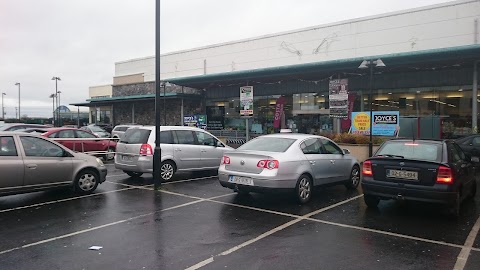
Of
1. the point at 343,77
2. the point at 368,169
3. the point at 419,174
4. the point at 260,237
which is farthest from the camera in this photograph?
the point at 343,77

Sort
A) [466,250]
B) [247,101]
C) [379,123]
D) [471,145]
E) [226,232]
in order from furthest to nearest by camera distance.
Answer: [247,101], [379,123], [471,145], [226,232], [466,250]

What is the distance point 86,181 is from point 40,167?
1181mm

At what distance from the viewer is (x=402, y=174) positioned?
7.01 meters

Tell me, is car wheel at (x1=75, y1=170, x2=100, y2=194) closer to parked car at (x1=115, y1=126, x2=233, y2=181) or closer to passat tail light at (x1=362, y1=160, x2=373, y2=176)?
parked car at (x1=115, y1=126, x2=233, y2=181)

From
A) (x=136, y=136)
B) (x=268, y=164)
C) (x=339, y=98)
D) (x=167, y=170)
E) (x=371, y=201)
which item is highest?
(x=339, y=98)

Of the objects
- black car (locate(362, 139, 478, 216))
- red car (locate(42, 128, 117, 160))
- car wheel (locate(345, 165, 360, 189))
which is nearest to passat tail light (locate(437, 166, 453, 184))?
black car (locate(362, 139, 478, 216))

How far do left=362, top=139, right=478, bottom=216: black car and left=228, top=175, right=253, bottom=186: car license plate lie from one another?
221 cm

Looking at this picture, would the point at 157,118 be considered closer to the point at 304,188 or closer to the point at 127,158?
the point at 127,158

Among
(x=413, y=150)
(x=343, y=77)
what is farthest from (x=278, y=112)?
(x=413, y=150)

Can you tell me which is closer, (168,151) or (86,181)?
(86,181)

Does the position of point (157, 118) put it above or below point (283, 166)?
above

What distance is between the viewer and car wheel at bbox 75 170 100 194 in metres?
8.92

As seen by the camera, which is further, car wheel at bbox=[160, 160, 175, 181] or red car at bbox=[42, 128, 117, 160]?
red car at bbox=[42, 128, 117, 160]

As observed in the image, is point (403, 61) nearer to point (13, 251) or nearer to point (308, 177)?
point (308, 177)
